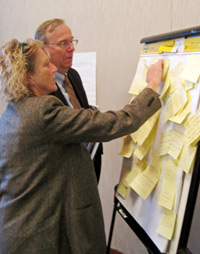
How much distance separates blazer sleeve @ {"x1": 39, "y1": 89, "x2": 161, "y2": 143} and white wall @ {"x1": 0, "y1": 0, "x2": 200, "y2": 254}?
0.87 m

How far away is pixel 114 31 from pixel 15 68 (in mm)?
1230

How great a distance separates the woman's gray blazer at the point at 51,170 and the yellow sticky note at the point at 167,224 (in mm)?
278

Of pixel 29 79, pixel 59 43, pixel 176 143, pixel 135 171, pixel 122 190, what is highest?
pixel 59 43

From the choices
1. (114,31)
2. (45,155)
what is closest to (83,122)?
(45,155)

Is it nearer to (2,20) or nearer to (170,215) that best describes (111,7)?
(2,20)

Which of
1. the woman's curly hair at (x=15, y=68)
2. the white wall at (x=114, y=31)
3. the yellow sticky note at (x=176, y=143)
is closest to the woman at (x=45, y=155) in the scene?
the woman's curly hair at (x=15, y=68)

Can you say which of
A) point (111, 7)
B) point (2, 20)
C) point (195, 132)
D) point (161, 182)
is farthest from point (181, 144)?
point (2, 20)

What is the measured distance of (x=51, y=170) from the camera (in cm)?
99

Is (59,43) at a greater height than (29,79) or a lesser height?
greater

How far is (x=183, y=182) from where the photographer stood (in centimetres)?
98

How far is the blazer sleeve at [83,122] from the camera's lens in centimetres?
89

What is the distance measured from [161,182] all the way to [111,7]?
4.56ft

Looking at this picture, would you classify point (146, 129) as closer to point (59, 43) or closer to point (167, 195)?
point (167, 195)

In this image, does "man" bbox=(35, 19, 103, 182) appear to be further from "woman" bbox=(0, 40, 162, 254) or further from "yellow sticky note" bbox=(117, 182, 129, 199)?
"yellow sticky note" bbox=(117, 182, 129, 199)
